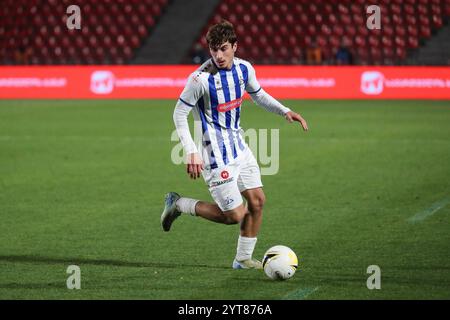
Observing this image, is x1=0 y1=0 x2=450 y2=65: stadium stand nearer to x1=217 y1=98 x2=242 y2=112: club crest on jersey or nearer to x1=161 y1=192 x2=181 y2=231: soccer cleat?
x1=161 y1=192 x2=181 y2=231: soccer cleat

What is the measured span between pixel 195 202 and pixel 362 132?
34.0 ft

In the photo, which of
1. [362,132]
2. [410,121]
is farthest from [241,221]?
[410,121]

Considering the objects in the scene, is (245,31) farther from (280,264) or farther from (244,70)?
(280,264)

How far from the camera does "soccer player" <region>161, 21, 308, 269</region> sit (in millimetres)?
7078

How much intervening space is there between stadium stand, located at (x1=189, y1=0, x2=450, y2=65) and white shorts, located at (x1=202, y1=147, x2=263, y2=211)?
1960 cm

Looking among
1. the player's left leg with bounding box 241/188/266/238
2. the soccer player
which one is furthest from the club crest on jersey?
the player's left leg with bounding box 241/188/266/238

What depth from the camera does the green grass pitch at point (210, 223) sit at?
22.2 feet

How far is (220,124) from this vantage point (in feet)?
23.9

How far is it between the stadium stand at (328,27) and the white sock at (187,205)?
19.4 m

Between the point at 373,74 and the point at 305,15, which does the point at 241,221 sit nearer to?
the point at 373,74

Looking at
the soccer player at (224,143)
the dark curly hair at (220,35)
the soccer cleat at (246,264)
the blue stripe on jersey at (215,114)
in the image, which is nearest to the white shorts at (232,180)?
the soccer player at (224,143)
